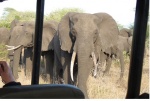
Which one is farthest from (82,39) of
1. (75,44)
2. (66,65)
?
(66,65)

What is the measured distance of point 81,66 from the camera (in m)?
3.99

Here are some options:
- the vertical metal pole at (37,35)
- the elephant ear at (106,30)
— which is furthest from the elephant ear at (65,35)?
the vertical metal pole at (37,35)

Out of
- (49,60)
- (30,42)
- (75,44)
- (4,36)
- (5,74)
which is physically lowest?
(49,60)

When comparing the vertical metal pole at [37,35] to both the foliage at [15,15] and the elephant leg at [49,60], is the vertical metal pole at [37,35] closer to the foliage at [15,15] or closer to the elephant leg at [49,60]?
the elephant leg at [49,60]

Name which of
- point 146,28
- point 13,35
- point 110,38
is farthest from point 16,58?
point 146,28

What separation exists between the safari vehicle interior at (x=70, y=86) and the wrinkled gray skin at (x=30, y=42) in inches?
143

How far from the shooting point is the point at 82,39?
4.04 metres

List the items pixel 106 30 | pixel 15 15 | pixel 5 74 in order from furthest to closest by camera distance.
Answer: pixel 15 15 < pixel 106 30 < pixel 5 74

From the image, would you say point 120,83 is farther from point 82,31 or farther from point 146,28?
point 146,28

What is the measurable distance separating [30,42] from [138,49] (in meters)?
4.49

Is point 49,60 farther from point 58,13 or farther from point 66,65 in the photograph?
point 58,13

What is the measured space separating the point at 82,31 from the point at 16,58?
1.89 meters

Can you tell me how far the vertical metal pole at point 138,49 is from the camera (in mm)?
1271

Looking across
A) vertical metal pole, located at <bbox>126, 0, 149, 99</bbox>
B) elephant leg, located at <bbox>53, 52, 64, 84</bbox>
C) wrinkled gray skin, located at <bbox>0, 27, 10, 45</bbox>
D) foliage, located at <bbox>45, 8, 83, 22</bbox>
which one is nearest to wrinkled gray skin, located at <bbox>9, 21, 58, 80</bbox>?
elephant leg, located at <bbox>53, 52, 64, 84</bbox>
